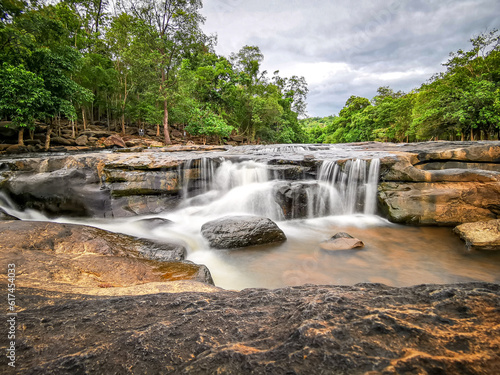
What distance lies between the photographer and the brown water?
402cm

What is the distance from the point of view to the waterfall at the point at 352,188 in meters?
7.32

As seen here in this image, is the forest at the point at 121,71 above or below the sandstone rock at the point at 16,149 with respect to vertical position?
above

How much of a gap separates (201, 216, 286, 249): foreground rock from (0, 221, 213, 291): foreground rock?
1.01 meters

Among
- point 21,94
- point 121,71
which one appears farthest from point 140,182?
point 121,71

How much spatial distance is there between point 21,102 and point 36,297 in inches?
637

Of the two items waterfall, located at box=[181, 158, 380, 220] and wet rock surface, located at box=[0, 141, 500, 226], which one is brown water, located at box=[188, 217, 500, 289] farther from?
waterfall, located at box=[181, 158, 380, 220]

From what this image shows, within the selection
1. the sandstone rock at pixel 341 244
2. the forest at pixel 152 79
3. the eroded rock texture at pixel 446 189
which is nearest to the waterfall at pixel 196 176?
the sandstone rock at pixel 341 244

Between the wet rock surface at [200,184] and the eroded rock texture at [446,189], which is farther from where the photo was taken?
the wet rock surface at [200,184]

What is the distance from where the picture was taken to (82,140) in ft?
63.6

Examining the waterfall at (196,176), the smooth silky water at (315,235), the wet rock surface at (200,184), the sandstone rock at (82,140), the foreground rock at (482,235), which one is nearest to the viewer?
the smooth silky water at (315,235)

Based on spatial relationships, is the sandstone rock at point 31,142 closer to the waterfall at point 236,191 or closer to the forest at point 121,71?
the forest at point 121,71

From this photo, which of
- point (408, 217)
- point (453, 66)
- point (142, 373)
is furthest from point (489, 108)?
point (142, 373)

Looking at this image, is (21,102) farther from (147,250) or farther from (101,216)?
(147,250)

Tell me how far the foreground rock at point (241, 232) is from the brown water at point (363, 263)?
19cm
